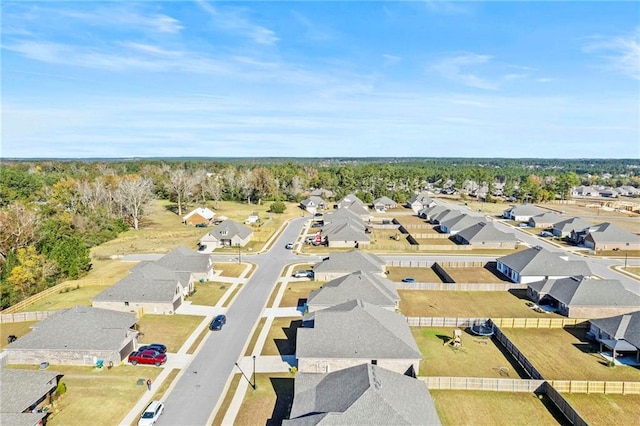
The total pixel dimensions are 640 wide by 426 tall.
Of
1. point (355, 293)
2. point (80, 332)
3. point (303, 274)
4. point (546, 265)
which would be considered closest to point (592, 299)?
point (546, 265)

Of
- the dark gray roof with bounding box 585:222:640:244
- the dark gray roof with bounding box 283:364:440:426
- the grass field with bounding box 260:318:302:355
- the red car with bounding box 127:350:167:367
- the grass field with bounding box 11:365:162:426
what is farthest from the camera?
the dark gray roof with bounding box 585:222:640:244

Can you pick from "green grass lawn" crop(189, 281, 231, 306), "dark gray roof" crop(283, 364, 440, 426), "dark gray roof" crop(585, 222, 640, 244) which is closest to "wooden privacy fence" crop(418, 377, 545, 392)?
"dark gray roof" crop(283, 364, 440, 426)

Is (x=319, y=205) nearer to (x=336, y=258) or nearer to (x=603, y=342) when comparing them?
(x=336, y=258)

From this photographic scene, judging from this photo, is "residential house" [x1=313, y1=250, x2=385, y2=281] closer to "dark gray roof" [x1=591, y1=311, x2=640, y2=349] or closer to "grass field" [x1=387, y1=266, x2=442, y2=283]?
"grass field" [x1=387, y1=266, x2=442, y2=283]

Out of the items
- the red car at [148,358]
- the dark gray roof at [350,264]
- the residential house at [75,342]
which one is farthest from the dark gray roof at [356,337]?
the dark gray roof at [350,264]

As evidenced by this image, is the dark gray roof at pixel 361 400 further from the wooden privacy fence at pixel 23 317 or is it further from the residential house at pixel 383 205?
the residential house at pixel 383 205

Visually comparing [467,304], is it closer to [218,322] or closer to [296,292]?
[296,292]
